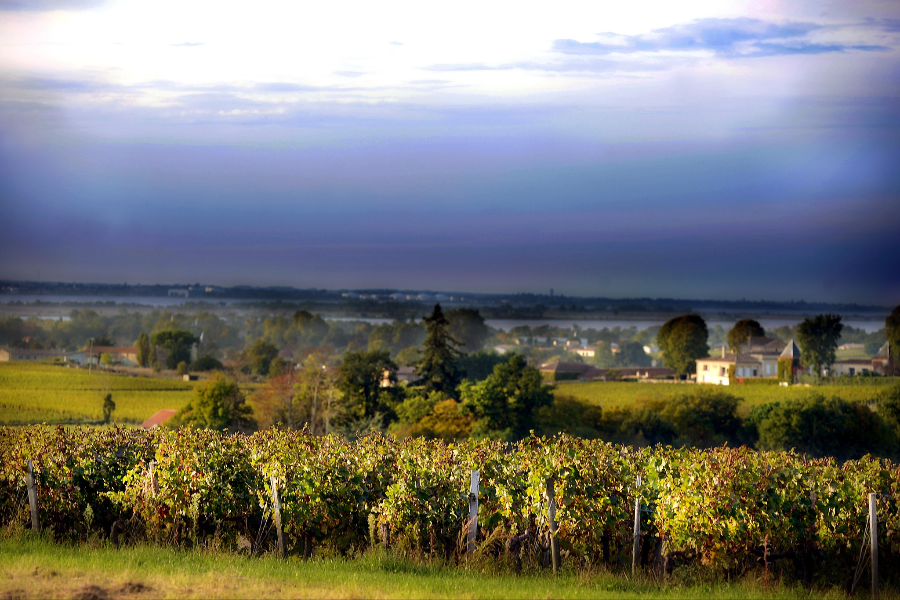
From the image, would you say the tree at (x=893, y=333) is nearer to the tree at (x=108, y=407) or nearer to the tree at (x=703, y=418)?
the tree at (x=703, y=418)

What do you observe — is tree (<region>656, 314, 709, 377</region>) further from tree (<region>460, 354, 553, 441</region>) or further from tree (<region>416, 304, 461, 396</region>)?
tree (<region>460, 354, 553, 441</region>)

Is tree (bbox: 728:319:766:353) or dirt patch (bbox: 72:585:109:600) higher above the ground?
tree (bbox: 728:319:766:353)

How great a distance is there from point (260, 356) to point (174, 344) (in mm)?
8386

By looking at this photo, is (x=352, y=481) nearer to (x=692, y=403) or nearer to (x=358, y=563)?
(x=358, y=563)

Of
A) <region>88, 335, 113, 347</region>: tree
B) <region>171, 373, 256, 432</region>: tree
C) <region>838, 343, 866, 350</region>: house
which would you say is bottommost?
<region>171, 373, 256, 432</region>: tree

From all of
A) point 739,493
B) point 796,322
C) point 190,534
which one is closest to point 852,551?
point 739,493

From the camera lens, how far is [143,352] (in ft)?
234

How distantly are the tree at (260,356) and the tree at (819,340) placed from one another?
49.6 m

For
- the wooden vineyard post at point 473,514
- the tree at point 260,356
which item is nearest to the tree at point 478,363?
the tree at point 260,356

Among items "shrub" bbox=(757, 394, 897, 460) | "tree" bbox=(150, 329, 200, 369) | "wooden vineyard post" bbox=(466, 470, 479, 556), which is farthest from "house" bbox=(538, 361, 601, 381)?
"wooden vineyard post" bbox=(466, 470, 479, 556)

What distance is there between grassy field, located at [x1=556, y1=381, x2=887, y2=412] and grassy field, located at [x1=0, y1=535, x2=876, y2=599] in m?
55.8

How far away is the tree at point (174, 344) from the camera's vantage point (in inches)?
2827

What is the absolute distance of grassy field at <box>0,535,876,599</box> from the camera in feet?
23.2

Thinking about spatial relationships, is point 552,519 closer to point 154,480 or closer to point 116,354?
point 154,480
